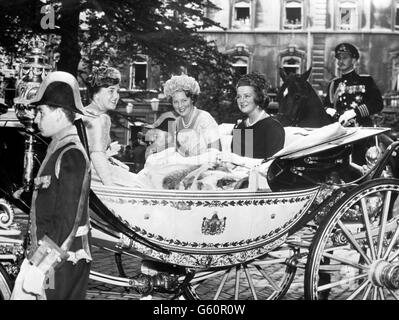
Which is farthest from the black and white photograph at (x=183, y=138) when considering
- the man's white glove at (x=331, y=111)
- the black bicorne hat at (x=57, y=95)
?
the man's white glove at (x=331, y=111)

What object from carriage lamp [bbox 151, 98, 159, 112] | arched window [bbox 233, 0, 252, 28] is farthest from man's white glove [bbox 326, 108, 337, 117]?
carriage lamp [bbox 151, 98, 159, 112]

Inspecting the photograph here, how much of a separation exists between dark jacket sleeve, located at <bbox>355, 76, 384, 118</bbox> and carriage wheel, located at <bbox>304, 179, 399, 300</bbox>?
415 mm

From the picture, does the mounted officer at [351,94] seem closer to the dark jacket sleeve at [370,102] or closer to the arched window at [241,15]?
the dark jacket sleeve at [370,102]

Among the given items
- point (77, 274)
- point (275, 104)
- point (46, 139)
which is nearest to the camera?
point (77, 274)

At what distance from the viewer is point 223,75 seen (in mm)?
3000

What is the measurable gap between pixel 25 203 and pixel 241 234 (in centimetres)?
110

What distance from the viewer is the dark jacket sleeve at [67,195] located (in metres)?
2.46

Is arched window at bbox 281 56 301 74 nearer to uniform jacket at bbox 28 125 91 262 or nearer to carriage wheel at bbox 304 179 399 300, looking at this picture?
carriage wheel at bbox 304 179 399 300

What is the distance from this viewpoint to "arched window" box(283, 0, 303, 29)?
2.90 metres

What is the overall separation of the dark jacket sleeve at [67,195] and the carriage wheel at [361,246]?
1384 mm

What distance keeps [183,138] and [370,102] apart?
111 cm
